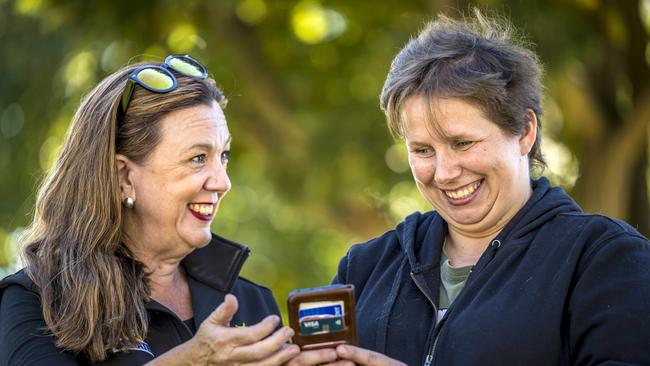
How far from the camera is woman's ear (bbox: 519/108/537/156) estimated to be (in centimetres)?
366

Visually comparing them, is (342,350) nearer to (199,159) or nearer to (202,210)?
(202,210)

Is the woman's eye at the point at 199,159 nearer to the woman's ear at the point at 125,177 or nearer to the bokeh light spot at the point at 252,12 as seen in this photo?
the woman's ear at the point at 125,177

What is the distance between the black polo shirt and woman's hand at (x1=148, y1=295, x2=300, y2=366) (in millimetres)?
452

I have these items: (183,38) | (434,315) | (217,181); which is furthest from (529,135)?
(183,38)

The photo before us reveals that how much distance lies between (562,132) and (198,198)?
705cm

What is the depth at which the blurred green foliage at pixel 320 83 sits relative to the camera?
8883mm

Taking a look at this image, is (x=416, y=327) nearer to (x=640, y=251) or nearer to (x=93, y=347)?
(x=640, y=251)

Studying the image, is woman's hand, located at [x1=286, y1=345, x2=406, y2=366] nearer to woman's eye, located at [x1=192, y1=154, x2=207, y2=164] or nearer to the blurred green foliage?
woman's eye, located at [x1=192, y1=154, x2=207, y2=164]

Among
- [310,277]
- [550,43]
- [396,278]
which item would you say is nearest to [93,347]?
[396,278]

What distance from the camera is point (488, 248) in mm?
3611

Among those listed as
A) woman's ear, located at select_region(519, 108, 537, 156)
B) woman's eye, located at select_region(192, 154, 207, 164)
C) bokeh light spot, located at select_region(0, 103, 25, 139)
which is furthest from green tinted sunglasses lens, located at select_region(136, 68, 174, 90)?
bokeh light spot, located at select_region(0, 103, 25, 139)

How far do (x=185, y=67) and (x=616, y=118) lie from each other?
239 inches

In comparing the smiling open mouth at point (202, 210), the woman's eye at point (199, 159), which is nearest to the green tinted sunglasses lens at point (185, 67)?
the woman's eye at point (199, 159)

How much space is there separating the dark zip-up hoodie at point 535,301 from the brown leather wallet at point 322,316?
0.34m
